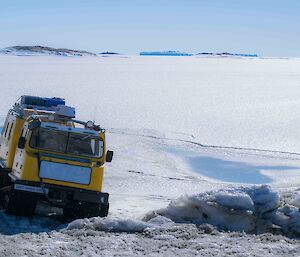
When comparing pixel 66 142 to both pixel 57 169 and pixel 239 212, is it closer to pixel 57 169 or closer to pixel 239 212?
pixel 57 169

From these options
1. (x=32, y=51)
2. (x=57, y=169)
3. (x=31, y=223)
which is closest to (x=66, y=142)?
(x=57, y=169)

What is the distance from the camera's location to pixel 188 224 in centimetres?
862

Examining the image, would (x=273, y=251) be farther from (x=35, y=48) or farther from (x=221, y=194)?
(x=35, y=48)

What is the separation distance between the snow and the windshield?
1195mm

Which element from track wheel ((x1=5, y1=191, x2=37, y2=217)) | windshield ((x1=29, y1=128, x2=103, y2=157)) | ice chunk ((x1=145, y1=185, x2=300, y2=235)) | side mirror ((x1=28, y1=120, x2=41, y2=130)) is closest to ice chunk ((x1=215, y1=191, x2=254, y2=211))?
ice chunk ((x1=145, y1=185, x2=300, y2=235))

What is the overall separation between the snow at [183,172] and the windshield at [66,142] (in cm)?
119

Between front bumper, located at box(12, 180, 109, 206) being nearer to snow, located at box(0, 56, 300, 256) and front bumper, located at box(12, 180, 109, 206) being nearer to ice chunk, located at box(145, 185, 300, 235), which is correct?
snow, located at box(0, 56, 300, 256)

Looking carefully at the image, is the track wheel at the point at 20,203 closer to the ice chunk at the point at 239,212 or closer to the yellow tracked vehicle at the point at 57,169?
the yellow tracked vehicle at the point at 57,169

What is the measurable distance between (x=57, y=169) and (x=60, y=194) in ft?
1.35

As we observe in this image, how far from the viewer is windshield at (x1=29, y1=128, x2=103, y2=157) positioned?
941 cm

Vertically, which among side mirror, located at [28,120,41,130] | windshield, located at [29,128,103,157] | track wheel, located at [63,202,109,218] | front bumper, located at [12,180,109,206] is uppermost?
side mirror, located at [28,120,41,130]

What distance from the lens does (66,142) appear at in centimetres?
955

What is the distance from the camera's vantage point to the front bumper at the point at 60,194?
29.5 ft

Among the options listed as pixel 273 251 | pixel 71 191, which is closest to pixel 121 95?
pixel 71 191
